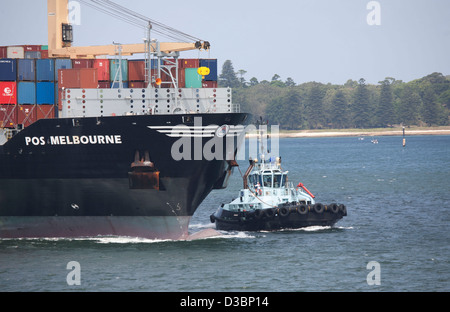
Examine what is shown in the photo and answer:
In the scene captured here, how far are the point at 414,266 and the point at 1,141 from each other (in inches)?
939

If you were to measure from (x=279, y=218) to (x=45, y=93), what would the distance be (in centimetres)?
1578

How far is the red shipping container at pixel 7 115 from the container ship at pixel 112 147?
73 millimetres

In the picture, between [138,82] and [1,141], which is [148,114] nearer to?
[138,82]

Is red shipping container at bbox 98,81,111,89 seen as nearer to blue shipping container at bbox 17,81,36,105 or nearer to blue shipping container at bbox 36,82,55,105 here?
blue shipping container at bbox 36,82,55,105

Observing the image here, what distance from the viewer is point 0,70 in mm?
45844

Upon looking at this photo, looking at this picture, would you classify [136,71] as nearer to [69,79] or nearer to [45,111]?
[69,79]

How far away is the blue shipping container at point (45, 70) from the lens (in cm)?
4550

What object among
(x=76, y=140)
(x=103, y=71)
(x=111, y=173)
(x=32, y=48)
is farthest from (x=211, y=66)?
(x=32, y=48)

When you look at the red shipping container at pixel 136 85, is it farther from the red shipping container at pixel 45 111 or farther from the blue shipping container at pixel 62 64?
the red shipping container at pixel 45 111

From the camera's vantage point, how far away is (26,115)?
4503 centimetres

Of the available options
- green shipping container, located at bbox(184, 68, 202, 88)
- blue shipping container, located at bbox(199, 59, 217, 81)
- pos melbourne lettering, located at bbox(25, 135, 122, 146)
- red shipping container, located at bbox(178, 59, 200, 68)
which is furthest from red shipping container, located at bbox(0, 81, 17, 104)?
blue shipping container, located at bbox(199, 59, 217, 81)

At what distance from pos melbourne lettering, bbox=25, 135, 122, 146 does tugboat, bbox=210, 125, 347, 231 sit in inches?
408
